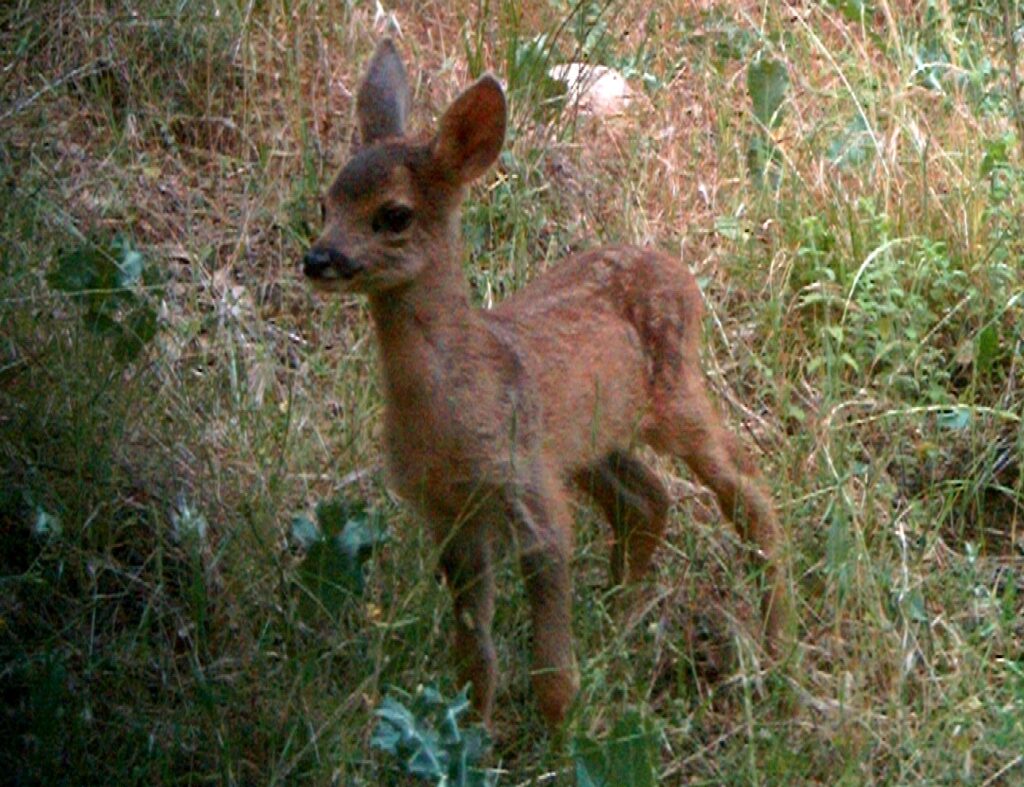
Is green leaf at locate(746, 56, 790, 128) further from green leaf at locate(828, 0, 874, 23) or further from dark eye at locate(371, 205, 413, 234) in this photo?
dark eye at locate(371, 205, 413, 234)

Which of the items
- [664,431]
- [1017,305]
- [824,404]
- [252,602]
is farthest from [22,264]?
[1017,305]

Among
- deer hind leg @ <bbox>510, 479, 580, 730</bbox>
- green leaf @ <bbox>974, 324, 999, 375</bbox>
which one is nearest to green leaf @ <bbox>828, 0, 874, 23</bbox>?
green leaf @ <bbox>974, 324, 999, 375</bbox>

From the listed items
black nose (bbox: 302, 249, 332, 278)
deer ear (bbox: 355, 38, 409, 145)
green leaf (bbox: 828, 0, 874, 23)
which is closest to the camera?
black nose (bbox: 302, 249, 332, 278)

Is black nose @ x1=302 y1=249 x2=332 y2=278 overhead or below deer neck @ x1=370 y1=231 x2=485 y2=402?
overhead

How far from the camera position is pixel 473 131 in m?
5.47

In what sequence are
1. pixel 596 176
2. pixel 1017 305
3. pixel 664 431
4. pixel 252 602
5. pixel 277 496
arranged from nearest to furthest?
pixel 252 602 → pixel 277 496 → pixel 664 431 → pixel 1017 305 → pixel 596 176

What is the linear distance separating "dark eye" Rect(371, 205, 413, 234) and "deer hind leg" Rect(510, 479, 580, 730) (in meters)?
0.71

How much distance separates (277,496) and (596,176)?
2.24 m

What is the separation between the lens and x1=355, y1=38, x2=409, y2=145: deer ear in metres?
5.81

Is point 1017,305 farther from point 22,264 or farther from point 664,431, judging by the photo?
point 22,264

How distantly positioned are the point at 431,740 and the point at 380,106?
195cm

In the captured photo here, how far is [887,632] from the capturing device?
18.2 ft

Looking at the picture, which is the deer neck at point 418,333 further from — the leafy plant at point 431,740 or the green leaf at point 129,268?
the leafy plant at point 431,740

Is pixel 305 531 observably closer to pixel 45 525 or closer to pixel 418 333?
pixel 418 333
